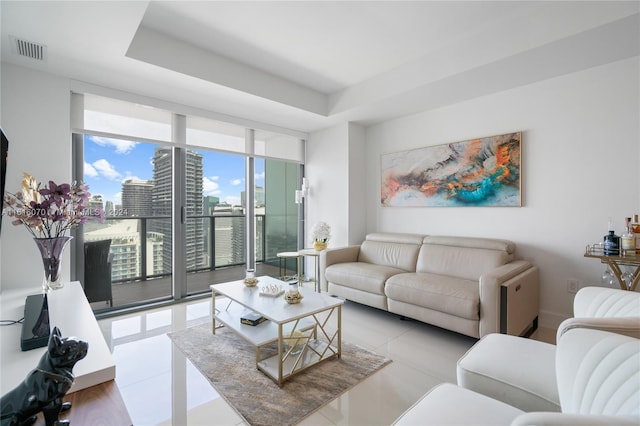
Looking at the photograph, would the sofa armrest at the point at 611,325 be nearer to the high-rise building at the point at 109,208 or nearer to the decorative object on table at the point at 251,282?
the decorative object on table at the point at 251,282

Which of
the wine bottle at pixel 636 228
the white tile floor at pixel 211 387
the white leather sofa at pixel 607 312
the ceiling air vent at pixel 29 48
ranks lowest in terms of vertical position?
the white tile floor at pixel 211 387

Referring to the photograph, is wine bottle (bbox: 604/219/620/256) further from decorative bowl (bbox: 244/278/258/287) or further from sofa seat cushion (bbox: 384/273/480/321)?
decorative bowl (bbox: 244/278/258/287)

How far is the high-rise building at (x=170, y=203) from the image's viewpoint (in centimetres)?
353

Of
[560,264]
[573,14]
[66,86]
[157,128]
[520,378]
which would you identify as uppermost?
[573,14]

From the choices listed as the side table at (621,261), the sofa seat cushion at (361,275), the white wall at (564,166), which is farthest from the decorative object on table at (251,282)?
the side table at (621,261)

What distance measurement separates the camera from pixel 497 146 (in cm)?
314

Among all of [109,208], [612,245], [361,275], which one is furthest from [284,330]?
[612,245]

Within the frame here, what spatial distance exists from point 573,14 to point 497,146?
127 centimetres

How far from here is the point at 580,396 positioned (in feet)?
2.81

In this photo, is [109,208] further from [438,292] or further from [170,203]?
[438,292]

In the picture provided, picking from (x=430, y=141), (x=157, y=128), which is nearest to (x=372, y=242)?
(x=430, y=141)

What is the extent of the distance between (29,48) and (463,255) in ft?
14.2

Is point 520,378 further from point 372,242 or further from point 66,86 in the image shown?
point 66,86

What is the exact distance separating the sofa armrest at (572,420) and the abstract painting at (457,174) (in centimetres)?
282
